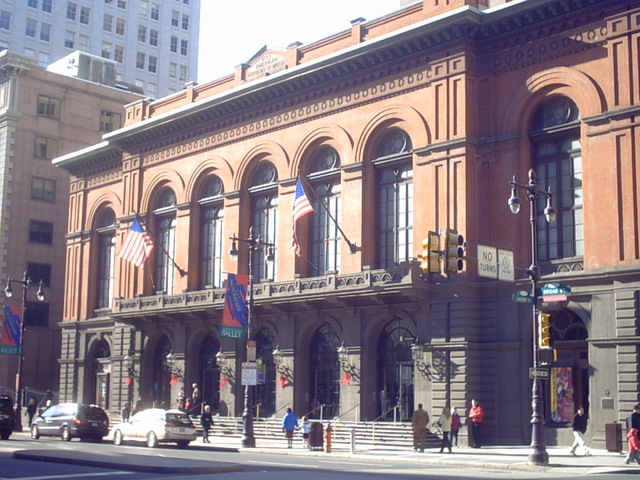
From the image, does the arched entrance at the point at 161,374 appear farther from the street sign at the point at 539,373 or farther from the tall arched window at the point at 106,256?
the street sign at the point at 539,373

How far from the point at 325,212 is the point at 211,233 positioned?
8965 millimetres

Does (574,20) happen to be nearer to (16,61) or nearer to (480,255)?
(480,255)

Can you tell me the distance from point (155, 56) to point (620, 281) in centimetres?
7531

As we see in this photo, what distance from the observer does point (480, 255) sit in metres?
31.8

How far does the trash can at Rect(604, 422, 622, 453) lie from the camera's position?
34.4 m

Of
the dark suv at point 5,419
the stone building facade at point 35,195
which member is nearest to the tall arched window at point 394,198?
the dark suv at point 5,419

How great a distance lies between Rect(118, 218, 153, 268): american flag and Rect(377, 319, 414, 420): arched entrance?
13207 mm

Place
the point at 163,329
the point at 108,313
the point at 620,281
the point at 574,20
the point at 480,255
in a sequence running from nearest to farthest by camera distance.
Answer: the point at 480,255
the point at 620,281
the point at 574,20
the point at 163,329
the point at 108,313

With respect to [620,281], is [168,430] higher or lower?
lower

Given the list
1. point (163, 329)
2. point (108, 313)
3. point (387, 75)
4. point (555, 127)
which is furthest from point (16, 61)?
point (555, 127)

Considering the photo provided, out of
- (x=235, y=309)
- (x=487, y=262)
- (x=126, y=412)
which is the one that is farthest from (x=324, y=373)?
(x=487, y=262)

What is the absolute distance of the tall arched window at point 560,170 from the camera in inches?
1518

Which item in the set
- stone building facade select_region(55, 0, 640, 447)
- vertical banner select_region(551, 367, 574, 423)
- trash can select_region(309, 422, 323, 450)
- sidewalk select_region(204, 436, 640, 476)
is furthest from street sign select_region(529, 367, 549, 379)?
trash can select_region(309, 422, 323, 450)

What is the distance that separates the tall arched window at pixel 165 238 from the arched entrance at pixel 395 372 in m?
16.3
